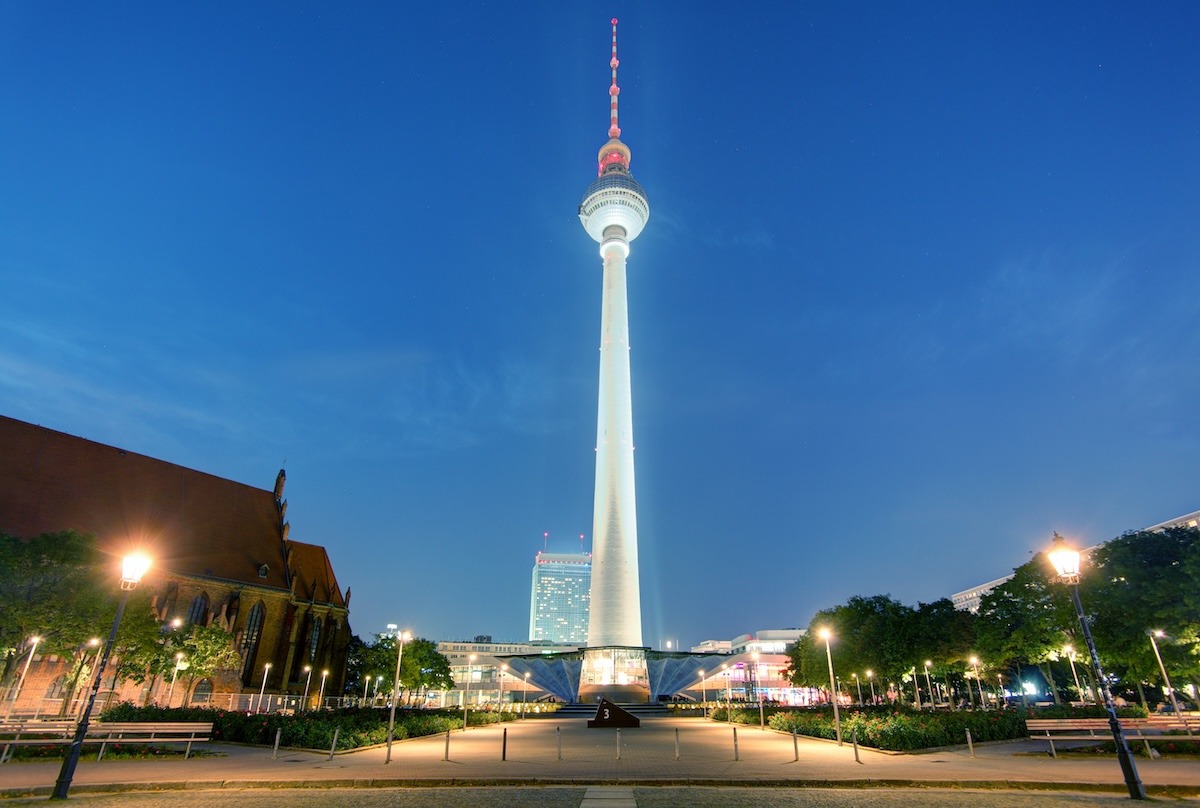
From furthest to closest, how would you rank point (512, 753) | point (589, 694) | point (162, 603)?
point (589, 694) → point (162, 603) → point (512, 753)

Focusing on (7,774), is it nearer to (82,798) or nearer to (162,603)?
(82,798)

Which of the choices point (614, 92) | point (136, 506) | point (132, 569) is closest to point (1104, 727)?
point (132, 569)

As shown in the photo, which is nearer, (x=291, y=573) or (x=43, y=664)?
(x=43, y=664)

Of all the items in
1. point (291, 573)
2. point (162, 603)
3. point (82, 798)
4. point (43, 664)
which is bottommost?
point (82, 798)

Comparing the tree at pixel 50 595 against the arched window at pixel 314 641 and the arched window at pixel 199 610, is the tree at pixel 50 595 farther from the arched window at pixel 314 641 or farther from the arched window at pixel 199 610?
the arched window at pixel 314 641

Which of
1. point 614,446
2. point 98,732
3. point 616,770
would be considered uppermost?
point 614,446

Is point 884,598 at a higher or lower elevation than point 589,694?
higher

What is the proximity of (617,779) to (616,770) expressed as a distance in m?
2.49

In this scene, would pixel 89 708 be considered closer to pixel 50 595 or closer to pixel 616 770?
pixel 616 770

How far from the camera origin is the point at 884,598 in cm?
6538

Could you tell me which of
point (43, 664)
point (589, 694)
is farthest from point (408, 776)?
point (589, 694)

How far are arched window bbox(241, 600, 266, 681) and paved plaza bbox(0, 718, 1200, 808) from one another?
1744 inches

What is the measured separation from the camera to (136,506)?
57281 millimetres

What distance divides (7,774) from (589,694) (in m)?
70.7
